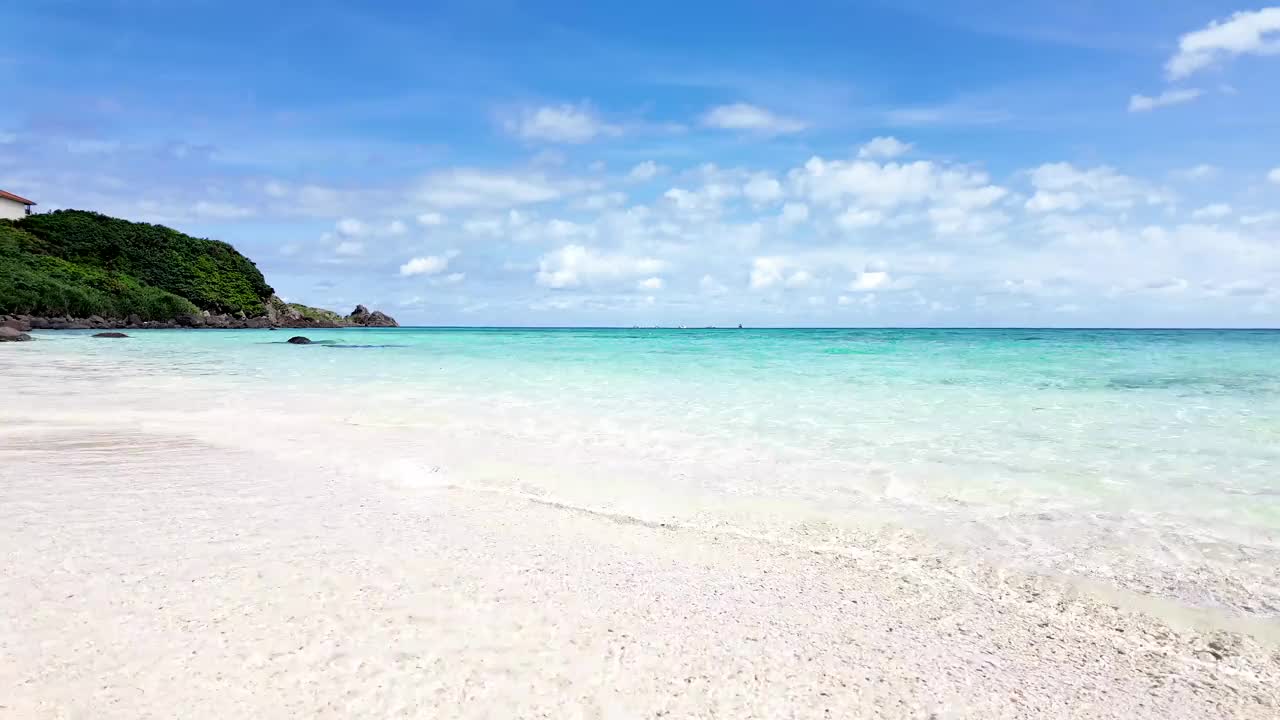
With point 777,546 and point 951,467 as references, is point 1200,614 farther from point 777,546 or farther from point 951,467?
point 951,467

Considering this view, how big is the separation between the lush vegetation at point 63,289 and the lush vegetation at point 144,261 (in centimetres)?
27

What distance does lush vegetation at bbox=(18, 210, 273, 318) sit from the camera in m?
76.5

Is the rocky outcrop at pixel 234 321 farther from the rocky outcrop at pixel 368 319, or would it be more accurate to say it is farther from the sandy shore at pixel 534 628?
the sandy shore at pixel 534 628

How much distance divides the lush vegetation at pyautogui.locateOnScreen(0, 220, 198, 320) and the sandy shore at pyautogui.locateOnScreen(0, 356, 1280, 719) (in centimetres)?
6917

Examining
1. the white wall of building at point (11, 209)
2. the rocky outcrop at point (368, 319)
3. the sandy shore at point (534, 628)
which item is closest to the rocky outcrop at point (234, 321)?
the rocky outcrop at point (368, 319)

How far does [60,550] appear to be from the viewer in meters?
3.95

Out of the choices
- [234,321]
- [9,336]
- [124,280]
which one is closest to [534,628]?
[9,336]

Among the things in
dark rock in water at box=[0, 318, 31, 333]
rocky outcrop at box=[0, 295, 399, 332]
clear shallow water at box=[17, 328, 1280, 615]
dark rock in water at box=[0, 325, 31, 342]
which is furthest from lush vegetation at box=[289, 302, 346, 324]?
clear shallow water at box=[17, 328, 1280, 615]

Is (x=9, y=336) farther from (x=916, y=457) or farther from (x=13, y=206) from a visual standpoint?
(x=13, y=206)

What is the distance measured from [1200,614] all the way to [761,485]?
333 cm

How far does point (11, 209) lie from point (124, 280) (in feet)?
67.9

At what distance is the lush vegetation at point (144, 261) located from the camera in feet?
251

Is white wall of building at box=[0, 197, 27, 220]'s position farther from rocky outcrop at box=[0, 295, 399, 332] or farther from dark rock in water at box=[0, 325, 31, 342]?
dark rock in water at box=[0, 325, 31, 342]

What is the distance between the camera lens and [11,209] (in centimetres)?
8331
